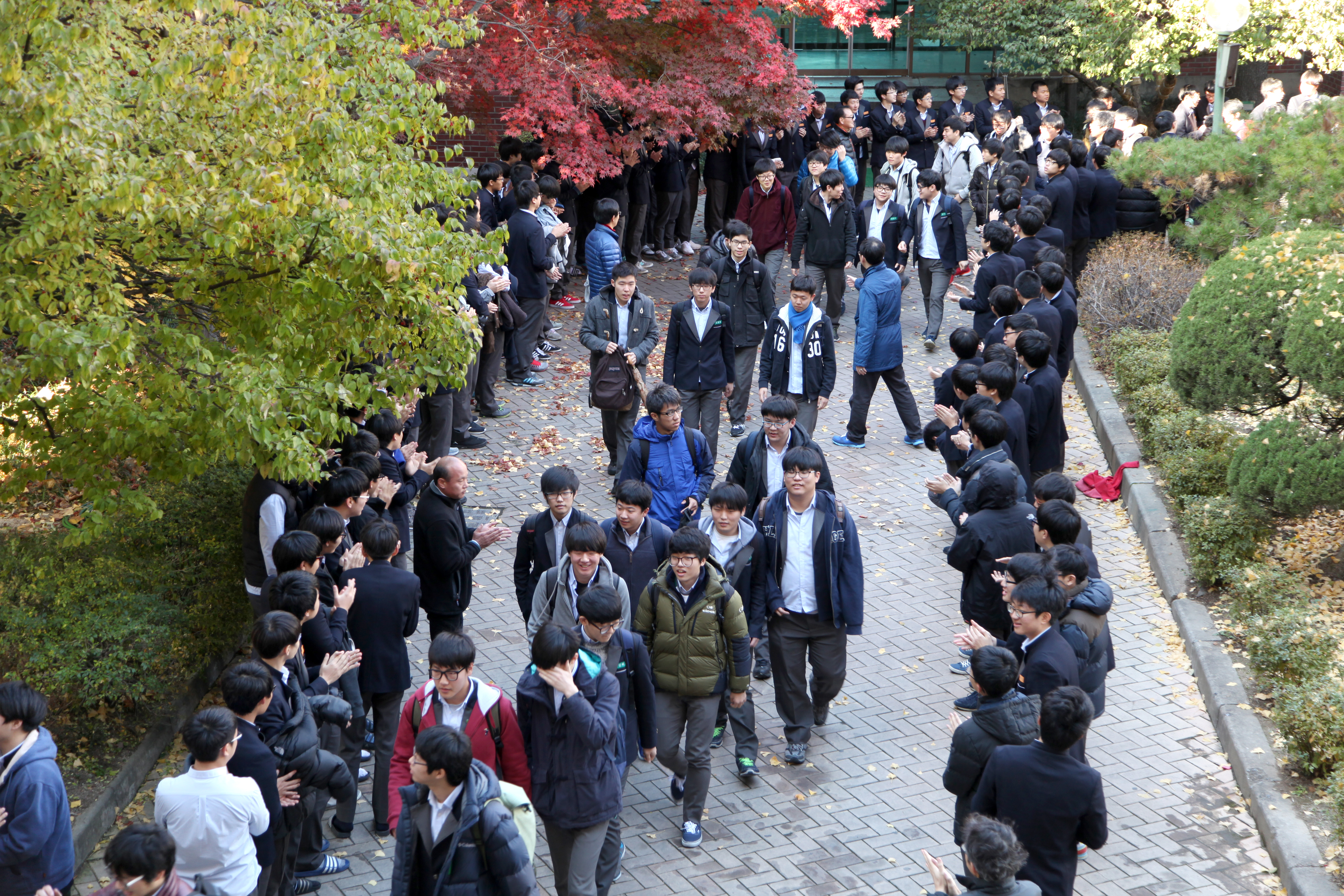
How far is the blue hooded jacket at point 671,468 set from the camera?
844 cm

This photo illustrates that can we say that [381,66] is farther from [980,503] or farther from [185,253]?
[980,503]

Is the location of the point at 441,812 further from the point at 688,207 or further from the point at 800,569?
the point at 688,207

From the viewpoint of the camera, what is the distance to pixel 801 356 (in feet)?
35.1

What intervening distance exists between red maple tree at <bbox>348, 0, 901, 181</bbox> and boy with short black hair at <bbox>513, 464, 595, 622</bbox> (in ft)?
25.6

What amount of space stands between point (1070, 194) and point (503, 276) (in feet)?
22.1

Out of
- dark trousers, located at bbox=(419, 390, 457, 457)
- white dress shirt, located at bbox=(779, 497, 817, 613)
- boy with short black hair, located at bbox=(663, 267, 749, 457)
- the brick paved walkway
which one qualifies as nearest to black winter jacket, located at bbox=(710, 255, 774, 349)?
boy with short black hair, located at bbox=(663, 267, 749, 457)

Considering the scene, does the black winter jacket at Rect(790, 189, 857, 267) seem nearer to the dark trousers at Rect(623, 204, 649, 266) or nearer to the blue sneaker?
the dark trousers at Rect(623, 204, 649, 266)

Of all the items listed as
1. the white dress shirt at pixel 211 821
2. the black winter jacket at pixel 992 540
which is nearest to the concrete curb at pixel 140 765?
the white dress shirt at pixel 211 821

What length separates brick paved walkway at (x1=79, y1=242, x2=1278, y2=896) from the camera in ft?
21.2

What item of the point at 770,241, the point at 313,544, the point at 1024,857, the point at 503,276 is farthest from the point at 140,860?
the point at 770,241

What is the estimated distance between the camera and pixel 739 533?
716 cm

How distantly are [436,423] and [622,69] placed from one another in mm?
6254

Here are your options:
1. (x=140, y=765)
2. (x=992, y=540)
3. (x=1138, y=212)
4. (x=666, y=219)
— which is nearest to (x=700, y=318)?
(x=992, y=540)

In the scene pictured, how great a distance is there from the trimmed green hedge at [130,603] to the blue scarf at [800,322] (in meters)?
4.61
